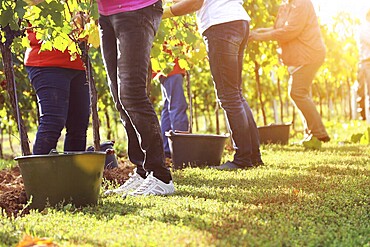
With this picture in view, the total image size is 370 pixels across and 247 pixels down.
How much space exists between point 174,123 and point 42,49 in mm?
2017

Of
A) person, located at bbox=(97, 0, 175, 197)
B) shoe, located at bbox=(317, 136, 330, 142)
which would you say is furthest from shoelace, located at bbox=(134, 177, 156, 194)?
shoe, located at bbox=(317, 136, 330, 142)

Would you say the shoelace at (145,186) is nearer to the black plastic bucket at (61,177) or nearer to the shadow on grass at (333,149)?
the black plastic bucket at (61,177)

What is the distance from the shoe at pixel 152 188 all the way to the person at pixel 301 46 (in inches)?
123

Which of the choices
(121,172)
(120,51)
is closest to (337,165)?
(121,172)

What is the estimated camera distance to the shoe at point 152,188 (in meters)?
2.99

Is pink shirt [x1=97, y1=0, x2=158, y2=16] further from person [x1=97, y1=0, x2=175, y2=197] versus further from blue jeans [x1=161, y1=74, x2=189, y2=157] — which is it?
blue jeans [x1=161, y1=74, x2=189, y2=157]

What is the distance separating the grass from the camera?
1972 mm

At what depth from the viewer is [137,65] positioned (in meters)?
2.95

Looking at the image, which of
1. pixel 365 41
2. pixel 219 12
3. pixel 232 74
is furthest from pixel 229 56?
pixel 365 41

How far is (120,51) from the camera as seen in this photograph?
297 cm

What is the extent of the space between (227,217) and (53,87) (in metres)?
1.78

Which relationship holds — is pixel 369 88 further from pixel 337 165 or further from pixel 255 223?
pixel 255 223

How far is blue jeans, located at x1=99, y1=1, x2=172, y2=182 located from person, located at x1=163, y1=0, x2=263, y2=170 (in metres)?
0.70

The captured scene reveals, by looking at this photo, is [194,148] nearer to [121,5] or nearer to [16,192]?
[16,192]
